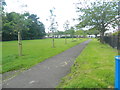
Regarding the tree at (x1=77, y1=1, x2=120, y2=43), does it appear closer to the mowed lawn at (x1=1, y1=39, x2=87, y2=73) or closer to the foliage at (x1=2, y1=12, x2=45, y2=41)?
the mowed lawn at (x1=1, y1=39, x2=87, y2=73)

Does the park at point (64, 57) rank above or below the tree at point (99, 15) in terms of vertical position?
below

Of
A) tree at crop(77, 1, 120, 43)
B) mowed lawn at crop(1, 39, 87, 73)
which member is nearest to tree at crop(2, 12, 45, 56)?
mowed lawn at crop(1, 39, 87, 73)

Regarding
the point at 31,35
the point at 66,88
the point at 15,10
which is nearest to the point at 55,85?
the point at 66,88

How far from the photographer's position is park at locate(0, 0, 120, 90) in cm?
339

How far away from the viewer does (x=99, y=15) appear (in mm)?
16500

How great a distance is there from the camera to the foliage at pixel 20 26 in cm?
839

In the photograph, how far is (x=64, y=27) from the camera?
22.7 meters

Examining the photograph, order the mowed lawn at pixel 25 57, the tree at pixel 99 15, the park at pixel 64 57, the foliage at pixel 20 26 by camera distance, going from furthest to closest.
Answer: the tree at pixel 99 15 < the foliage at pixel 20 26 < the mowed lawn at pixel 25 57 < the park at pixel 64 57

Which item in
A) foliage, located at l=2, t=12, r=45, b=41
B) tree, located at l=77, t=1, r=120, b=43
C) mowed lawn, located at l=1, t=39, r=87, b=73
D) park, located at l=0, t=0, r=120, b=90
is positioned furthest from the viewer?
tree, located at l=77, t=1, r=120, b=43

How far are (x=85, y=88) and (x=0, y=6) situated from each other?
30.4ft

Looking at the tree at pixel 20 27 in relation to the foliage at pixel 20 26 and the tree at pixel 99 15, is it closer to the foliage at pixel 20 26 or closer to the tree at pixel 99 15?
the foliage at pixel 20 26

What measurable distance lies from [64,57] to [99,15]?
39.1 ft

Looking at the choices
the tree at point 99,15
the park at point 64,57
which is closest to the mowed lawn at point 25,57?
the park at point 64,57

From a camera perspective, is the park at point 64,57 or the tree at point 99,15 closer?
the park at point 64,57
